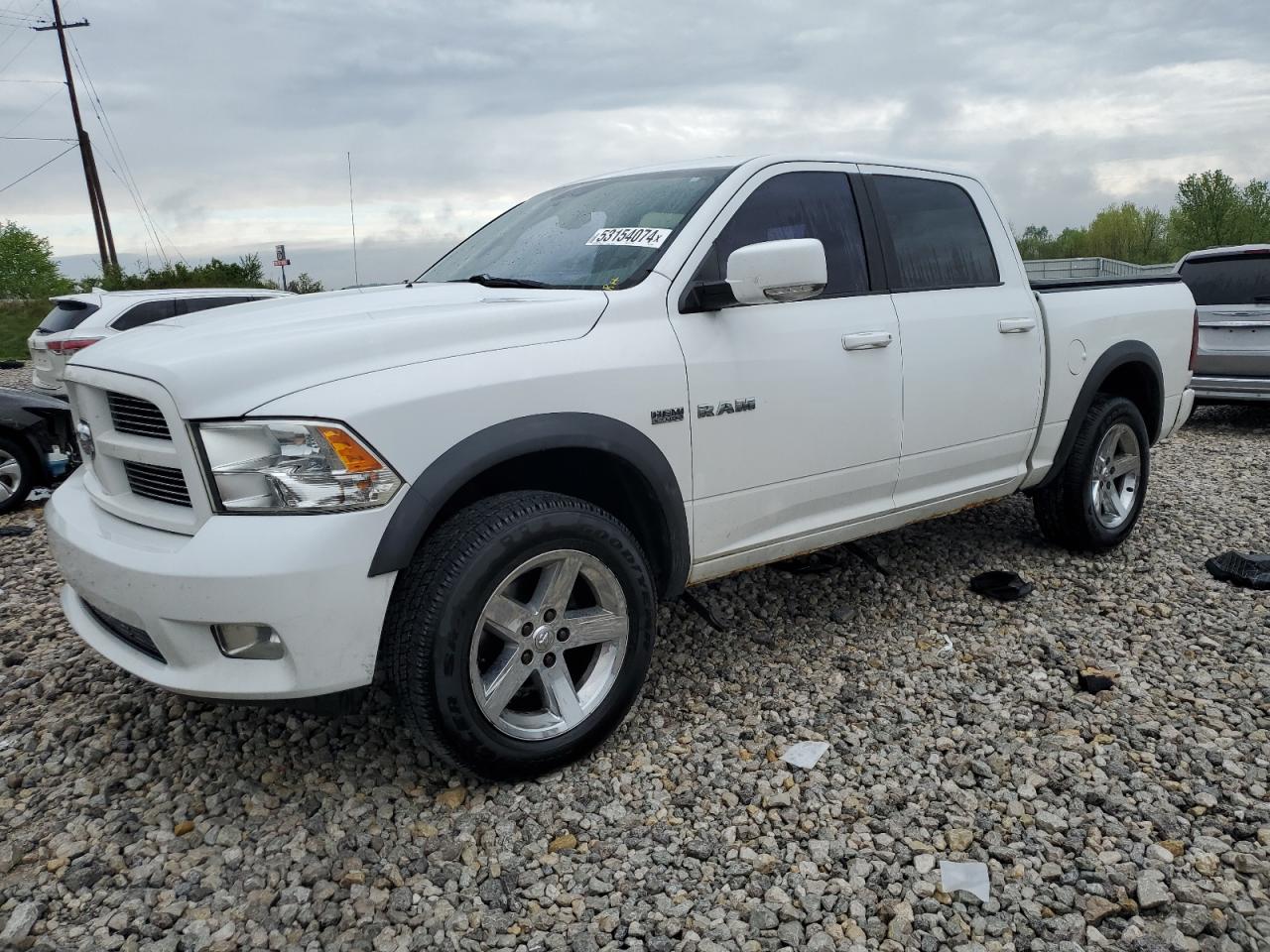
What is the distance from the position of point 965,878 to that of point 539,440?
165cm

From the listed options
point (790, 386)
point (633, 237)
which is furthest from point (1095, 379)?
point (633, 237)

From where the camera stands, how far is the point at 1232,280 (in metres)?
8.64

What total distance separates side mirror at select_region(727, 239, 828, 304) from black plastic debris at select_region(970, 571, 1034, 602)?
2.16m

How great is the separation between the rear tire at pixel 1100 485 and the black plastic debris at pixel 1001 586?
1.60 ft

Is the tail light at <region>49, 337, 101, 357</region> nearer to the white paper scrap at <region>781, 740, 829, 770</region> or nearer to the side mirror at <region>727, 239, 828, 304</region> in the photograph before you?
the side mirror at <region>727, 239, 828, 304</region>

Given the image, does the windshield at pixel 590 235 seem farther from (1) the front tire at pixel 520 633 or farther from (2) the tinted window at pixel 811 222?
(1) the front tire at pixel 520 633

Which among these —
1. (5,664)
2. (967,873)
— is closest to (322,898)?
(967,873)

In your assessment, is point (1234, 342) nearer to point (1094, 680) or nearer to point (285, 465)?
point (1094, 680)

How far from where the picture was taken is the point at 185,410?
2.44m

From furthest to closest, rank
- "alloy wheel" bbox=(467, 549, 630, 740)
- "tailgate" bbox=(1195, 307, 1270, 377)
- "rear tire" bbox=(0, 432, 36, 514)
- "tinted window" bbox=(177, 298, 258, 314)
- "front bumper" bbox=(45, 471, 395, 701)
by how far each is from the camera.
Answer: "tinted window" bbox=(177, 298, 258, 314) → "tailgate" bbox=(1195, 307, 1270, 377) → "rear tire" bbox=(0, 432, 36, 514) → "alloy wheel" bbox=(467, 549, 630, 740) → "front bumper" bbox=(45, 471, 395, 701)

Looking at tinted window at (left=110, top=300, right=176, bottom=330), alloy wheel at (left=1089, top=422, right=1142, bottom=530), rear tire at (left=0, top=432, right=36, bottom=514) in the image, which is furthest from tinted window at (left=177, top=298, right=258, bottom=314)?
alloy wheel at (left=1089, top=422, right=1142, bottom=530)

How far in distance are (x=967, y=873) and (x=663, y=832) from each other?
0.83m

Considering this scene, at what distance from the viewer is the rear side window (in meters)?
10.4

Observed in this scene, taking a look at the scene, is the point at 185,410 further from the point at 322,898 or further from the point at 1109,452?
the point at 1109,452
